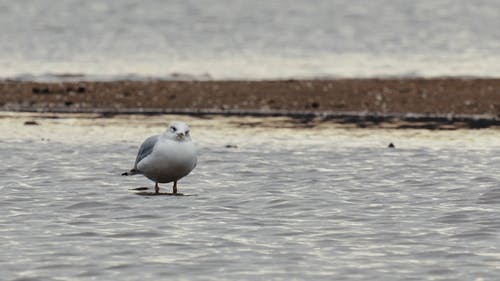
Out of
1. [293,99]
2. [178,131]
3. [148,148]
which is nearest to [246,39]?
[293,99]

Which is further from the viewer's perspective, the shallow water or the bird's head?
the bird's head

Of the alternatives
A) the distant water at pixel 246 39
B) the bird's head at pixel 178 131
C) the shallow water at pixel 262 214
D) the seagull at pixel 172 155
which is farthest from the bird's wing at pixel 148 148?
the distant water at pixel 246 39

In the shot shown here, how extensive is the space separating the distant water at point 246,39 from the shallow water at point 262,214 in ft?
69.9

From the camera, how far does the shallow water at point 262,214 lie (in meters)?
13.2

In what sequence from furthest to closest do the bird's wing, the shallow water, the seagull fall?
the bird's wing < the seagull < the shallow water

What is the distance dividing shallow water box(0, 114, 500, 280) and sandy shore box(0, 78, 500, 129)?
25.3ft

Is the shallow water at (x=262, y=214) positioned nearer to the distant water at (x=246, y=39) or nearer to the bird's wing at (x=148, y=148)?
the bird's wing at (x=148, y=148)

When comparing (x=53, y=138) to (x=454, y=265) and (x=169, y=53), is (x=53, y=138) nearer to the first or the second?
(x=454, y=265)

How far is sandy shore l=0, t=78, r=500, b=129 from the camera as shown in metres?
33.9

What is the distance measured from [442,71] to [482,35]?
2012 cm

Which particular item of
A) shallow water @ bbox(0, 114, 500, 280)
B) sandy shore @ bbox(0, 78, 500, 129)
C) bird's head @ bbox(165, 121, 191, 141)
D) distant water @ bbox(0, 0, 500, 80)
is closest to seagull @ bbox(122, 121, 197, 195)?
bird's head @ bbox(165, 121, 191, 141)

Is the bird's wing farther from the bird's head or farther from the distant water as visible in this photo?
the distant water

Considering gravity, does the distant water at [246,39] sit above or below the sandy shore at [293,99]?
above

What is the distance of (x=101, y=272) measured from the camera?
12898mm
